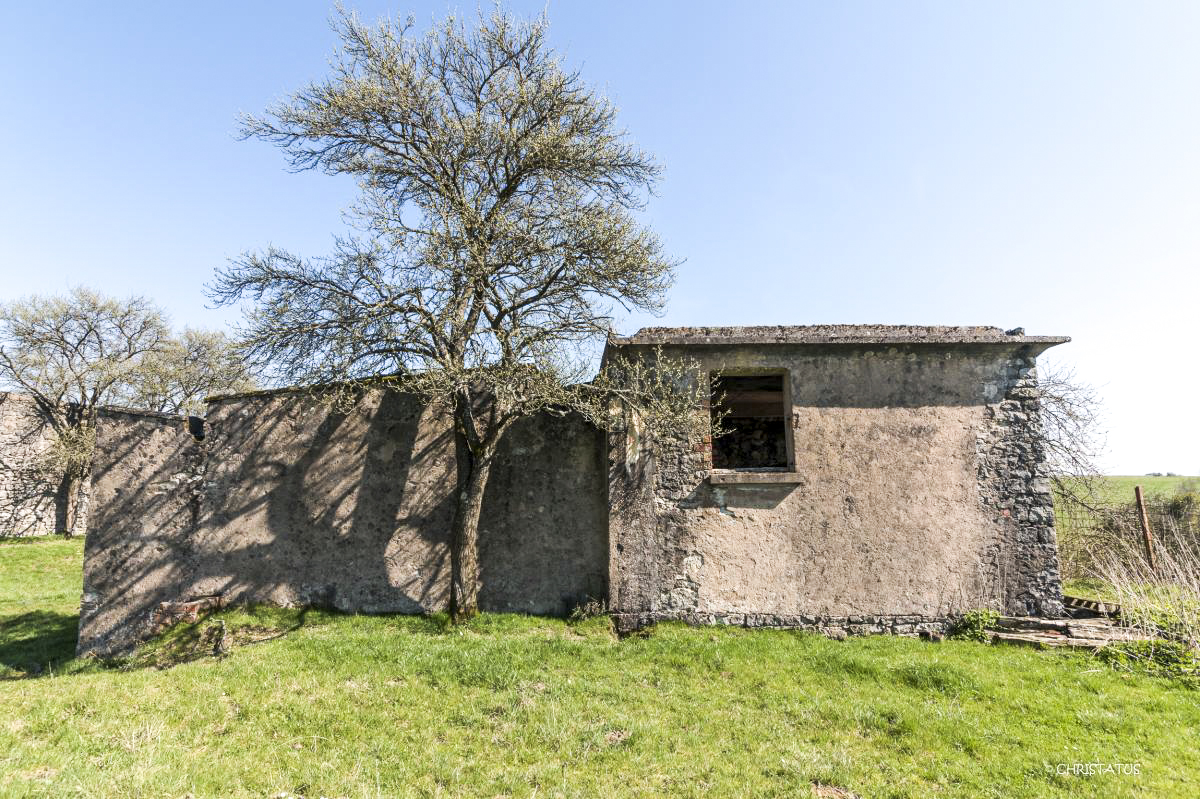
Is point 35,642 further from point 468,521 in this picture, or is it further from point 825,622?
point 825,622

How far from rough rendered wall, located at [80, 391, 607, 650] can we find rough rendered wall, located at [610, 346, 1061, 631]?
1.09 meters

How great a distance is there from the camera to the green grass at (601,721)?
15.2 feet

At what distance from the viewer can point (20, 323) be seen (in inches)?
891

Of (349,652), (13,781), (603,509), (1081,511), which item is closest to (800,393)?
(603,509)

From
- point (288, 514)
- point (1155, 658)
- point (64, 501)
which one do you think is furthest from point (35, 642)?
point (1155, 658)

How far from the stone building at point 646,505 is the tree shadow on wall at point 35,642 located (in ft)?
2.30

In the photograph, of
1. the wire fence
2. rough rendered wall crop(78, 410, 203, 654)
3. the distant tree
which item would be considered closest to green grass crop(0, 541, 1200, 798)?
rough rendered wall crop(78, 410, 203, 654)

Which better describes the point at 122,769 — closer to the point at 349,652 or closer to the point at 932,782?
the point at 349,652

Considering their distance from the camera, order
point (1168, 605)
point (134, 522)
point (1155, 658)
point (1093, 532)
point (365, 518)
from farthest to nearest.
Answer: point (1093, 532), point (134, 522), point (365, 518), point (1168, 605), point (1155, 658)

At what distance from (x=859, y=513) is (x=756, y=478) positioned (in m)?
1.59

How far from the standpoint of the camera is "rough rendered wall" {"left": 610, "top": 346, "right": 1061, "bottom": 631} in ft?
28.2

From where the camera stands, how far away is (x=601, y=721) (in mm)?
5680

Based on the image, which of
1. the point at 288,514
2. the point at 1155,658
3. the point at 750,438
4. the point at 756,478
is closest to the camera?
the point at 1155,658

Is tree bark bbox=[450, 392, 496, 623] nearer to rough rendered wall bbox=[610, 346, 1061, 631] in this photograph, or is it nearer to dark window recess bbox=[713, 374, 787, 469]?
rough rendered wall bbox=[610, 346, 1061, 631]
